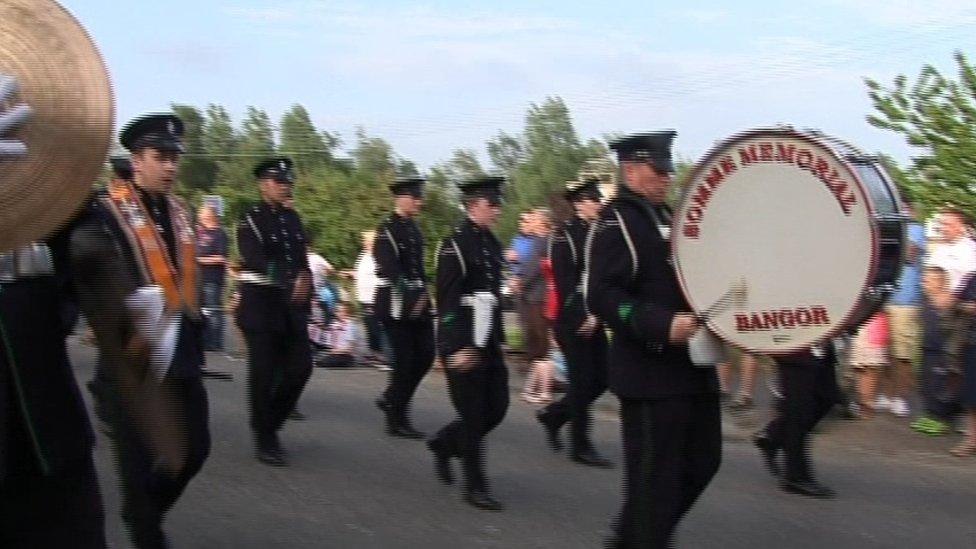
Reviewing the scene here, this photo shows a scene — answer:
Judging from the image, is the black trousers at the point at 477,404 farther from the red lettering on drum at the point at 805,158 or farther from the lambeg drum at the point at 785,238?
the red lettering on drum at the point at 805,158

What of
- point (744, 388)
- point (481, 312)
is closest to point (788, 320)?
point (481, 312)

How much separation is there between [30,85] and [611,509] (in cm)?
482

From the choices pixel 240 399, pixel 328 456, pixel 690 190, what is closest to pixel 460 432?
pixel 328 456

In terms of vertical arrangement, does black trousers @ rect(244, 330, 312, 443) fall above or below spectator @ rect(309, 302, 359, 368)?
above

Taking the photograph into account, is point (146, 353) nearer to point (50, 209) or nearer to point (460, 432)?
point (50, 209)

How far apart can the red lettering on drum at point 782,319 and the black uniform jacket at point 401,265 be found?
4.33m

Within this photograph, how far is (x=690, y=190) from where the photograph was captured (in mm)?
4879

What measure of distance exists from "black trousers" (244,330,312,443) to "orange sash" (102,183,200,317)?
2783 mm

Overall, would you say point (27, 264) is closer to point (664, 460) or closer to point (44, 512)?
point (44, 512)

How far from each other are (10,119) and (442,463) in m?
4.92

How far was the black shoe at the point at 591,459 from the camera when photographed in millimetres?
8266

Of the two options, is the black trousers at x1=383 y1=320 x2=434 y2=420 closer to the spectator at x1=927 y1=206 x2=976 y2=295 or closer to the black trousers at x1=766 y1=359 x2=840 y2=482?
the black trousers at x1=766 y1=359 x2=840 y2=482

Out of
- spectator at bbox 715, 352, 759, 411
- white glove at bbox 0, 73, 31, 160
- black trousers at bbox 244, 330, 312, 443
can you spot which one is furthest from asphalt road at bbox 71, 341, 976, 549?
white glove at bbox 0, 73, 31, 160

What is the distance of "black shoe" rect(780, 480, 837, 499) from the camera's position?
24.4ft
